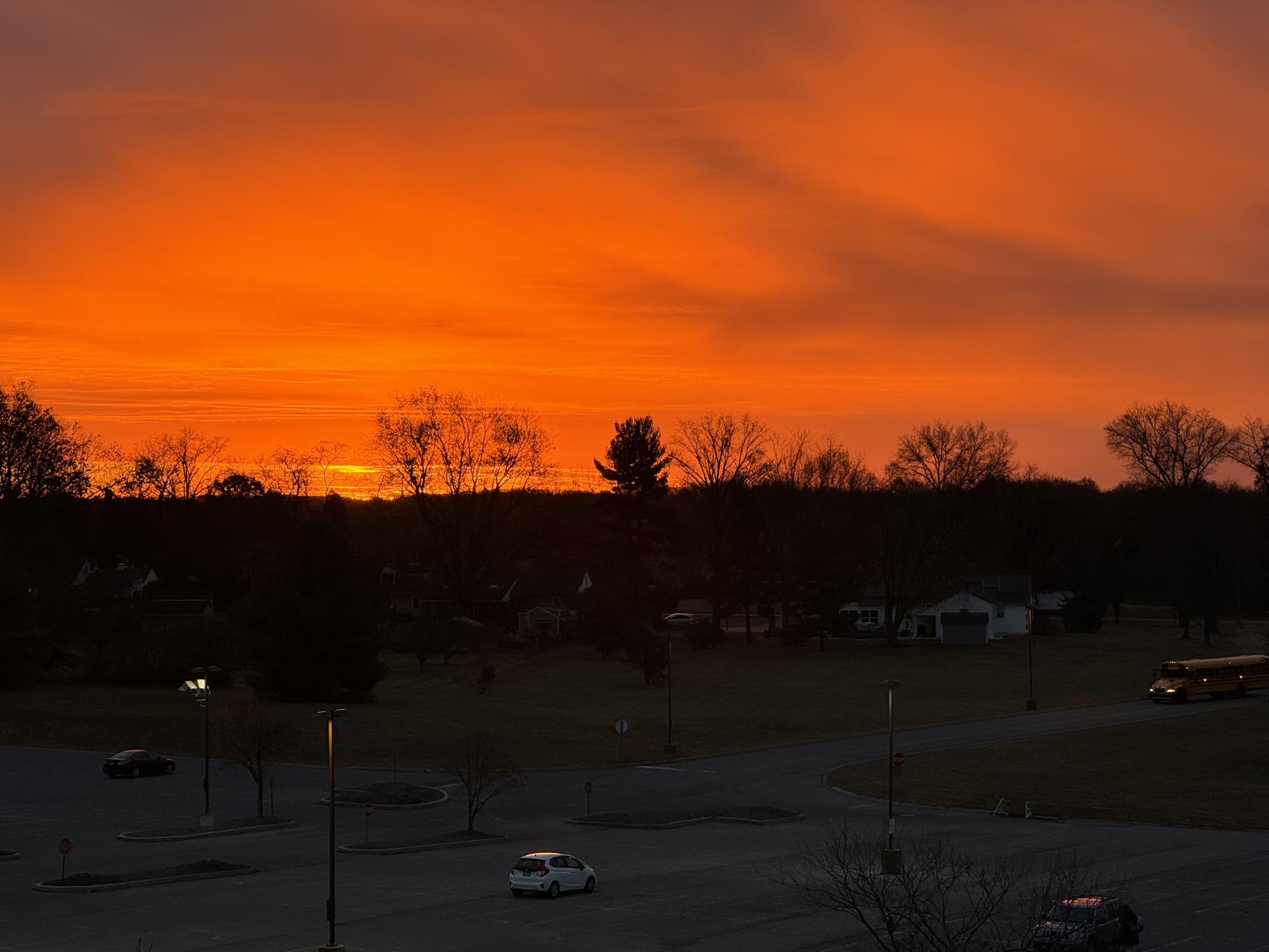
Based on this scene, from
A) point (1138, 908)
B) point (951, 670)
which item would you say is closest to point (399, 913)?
point (1138, 908)

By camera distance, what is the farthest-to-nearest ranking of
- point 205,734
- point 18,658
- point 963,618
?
point 963,618 < point 18,658 < point 205,734

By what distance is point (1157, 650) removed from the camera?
120875 millimetres

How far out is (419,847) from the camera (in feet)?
157

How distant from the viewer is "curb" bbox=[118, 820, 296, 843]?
162 feet

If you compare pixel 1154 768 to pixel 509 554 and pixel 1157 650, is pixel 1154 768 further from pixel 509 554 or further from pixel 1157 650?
pixel 509 554

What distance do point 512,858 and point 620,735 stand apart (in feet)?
92.7

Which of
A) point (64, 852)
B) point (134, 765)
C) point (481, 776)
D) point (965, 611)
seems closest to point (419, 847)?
point (481, 776)

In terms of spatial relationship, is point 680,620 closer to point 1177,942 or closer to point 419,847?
point 419,847

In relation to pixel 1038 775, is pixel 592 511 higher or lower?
higher

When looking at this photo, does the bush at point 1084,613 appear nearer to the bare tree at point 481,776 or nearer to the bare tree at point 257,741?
the bare tree at point 481,776

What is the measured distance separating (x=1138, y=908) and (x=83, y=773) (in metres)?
49.6

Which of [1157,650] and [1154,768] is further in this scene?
[1157,650]

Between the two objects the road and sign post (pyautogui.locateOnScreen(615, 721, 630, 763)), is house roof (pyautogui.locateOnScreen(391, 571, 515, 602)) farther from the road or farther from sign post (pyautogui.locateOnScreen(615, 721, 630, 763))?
the road

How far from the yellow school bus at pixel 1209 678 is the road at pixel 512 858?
2764 cm
